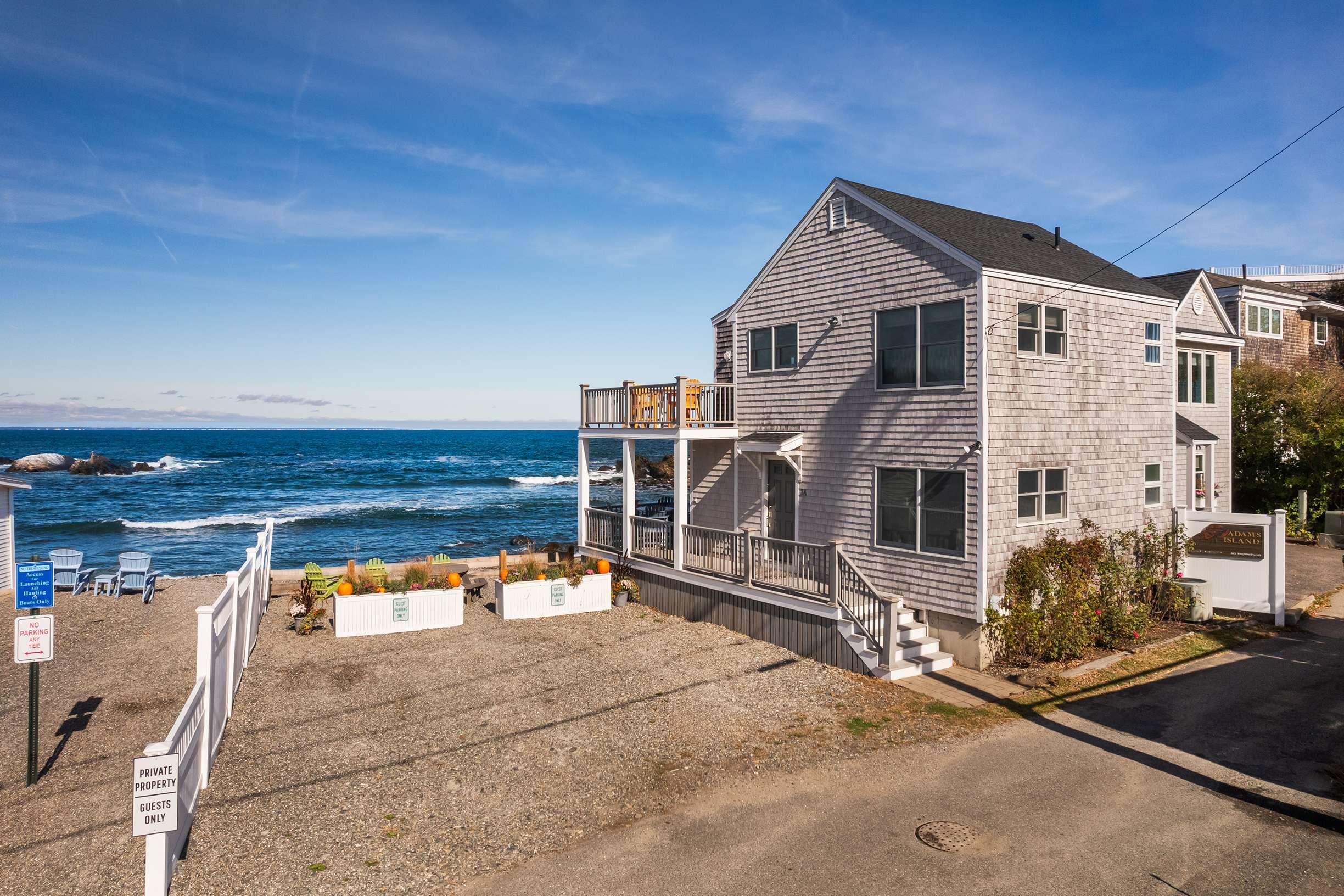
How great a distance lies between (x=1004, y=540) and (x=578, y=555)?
1054cm

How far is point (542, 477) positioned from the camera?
258 ft

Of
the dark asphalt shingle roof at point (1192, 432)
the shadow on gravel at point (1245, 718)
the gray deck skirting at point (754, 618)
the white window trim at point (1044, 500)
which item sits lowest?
the shadow on gravel at point (1245, 718)

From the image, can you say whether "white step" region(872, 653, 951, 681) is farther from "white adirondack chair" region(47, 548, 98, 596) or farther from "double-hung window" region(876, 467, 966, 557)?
"white adirondack chair" region(47, 548, 98, 596)

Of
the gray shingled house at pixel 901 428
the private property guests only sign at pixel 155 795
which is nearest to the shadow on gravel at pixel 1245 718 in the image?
the gray shingled house at pixel 901 428

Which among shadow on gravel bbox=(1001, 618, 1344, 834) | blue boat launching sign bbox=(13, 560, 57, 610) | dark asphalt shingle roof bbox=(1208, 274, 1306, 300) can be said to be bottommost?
shadow on gravel bbox=(1001, 618, 1344, 834)

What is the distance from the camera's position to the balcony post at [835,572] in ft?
40.7

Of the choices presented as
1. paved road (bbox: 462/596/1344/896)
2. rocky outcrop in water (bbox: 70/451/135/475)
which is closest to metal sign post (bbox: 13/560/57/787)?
paved road (bbox: 462/596/1344/896)

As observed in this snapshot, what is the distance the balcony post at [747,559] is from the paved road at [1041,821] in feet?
17.7

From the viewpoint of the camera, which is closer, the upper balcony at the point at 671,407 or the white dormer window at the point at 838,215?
the white dormer window at the point at 838,215

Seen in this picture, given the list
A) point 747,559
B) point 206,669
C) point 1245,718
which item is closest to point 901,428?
point 747,559

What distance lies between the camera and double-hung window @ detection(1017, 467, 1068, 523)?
12.5 metres

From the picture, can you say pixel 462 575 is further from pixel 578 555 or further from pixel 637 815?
pixel 637 815

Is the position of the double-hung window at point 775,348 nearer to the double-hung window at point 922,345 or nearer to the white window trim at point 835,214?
the white window trim at point 835,214

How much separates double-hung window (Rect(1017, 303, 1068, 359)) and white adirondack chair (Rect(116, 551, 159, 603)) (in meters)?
20.0
